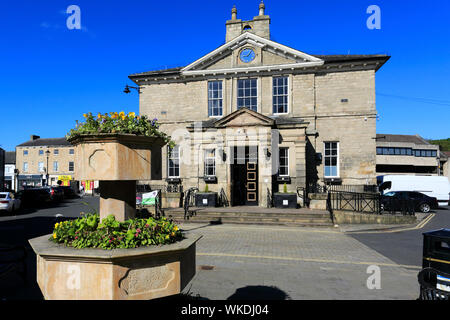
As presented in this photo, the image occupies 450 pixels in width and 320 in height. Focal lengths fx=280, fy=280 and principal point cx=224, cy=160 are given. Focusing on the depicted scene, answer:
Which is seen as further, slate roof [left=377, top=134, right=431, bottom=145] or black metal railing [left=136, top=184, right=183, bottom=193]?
slate roof [left=377, top=134, right=431, bottom=145]

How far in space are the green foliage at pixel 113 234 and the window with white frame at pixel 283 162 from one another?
14560 millimetres

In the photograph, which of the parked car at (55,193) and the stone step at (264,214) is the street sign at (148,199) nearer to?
the stone step at (264,214)

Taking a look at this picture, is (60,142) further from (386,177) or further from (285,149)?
(386,177)

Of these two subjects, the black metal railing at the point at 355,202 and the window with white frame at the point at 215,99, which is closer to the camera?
the black metal railing at the point at 355,202

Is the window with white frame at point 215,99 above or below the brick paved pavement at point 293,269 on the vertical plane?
above

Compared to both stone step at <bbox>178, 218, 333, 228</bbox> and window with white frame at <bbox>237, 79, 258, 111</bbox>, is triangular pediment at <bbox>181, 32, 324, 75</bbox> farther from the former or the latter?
stone step at <bbox>178, 218, 333, 228</bbox>

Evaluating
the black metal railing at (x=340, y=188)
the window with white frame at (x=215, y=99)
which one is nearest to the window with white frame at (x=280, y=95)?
the window with white frame at (x=215, y=99)

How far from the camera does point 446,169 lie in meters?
47.0

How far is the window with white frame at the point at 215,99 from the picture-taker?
69.2 feet

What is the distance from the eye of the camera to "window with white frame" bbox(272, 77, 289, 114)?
20.0 meters

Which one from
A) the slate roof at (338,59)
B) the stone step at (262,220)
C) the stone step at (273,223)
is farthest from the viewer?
the slate roof at (338,59)

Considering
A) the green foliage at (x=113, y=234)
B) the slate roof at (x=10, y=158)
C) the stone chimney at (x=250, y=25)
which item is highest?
the stone chimney at (x=250, y=25)

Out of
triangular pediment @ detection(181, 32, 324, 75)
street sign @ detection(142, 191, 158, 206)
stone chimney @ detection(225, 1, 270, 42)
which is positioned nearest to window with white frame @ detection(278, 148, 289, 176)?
triangular pediment @ detection(181, 32, 324, 75)

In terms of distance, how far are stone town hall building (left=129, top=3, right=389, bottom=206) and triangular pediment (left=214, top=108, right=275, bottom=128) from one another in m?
0.06
